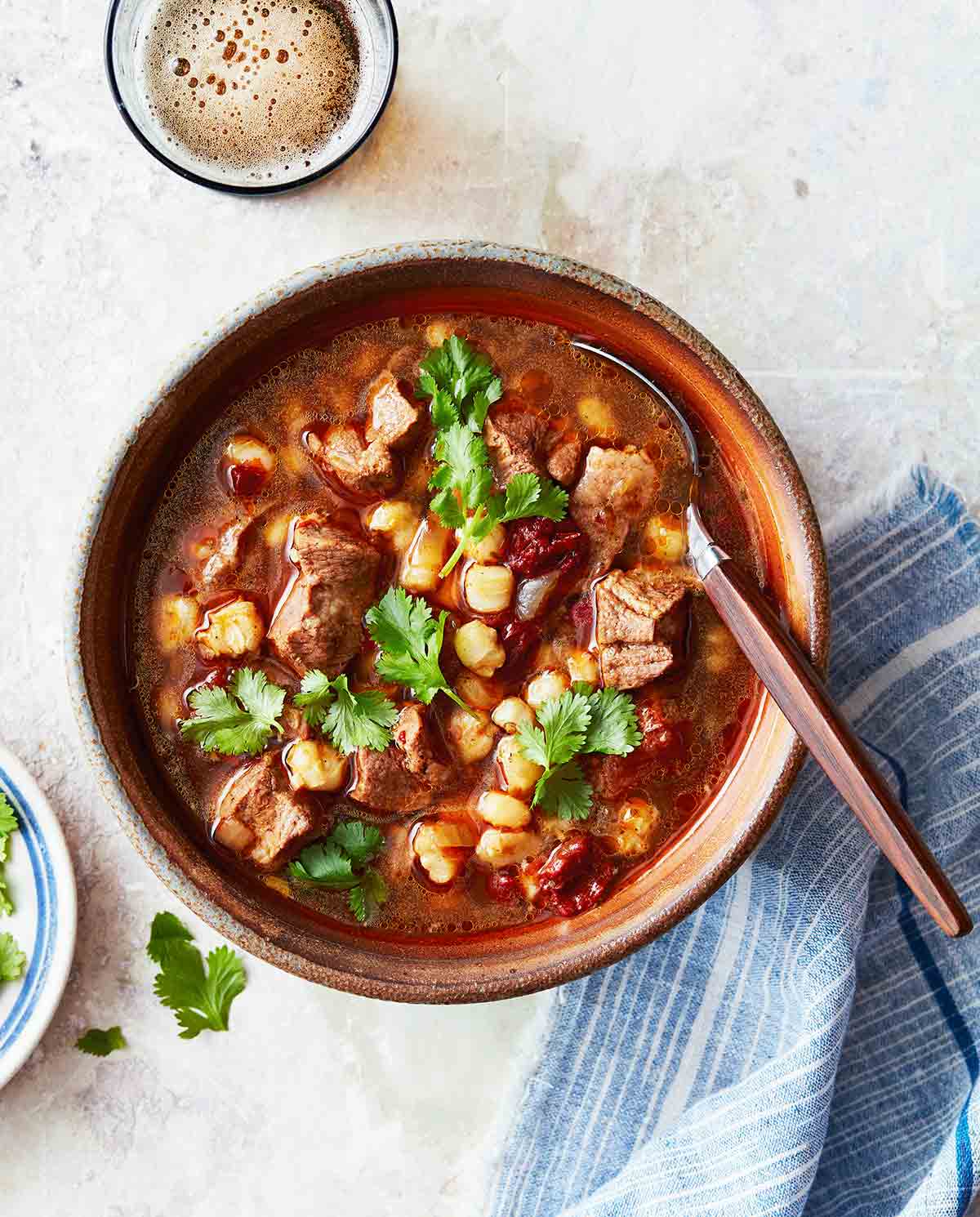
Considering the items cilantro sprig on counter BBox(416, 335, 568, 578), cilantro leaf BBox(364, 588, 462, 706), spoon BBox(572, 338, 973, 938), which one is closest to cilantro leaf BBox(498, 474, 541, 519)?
cilantro sprig on counter BBox(416, 335, 568, 578)

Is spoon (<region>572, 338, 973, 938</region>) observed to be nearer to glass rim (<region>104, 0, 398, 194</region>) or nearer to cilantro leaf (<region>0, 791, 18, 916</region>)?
glass rim (<region>104, 0, 398, 194</region>)

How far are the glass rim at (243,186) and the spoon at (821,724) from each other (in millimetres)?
1224

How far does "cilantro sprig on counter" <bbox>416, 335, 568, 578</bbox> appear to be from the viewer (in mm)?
2535

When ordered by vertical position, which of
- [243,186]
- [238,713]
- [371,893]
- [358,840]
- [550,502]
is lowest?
[371,893]

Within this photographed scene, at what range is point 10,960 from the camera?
9.80 feet

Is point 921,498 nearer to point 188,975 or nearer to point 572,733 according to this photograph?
point 572,733

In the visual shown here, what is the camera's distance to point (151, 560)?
2658 millimetres

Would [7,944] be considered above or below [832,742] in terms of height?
below

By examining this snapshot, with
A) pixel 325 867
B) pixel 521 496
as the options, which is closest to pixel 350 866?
pixel 325 867

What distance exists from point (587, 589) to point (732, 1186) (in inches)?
57.0

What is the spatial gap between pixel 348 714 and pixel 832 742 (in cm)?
99

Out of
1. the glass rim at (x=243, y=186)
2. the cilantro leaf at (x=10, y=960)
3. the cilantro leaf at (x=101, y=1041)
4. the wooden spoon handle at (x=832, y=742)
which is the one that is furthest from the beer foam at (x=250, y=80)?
the cilantro leaf at (x=101, y=1041)

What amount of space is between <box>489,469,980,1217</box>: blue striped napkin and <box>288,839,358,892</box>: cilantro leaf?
2.40 feet

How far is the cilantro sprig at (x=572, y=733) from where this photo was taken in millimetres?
2574
